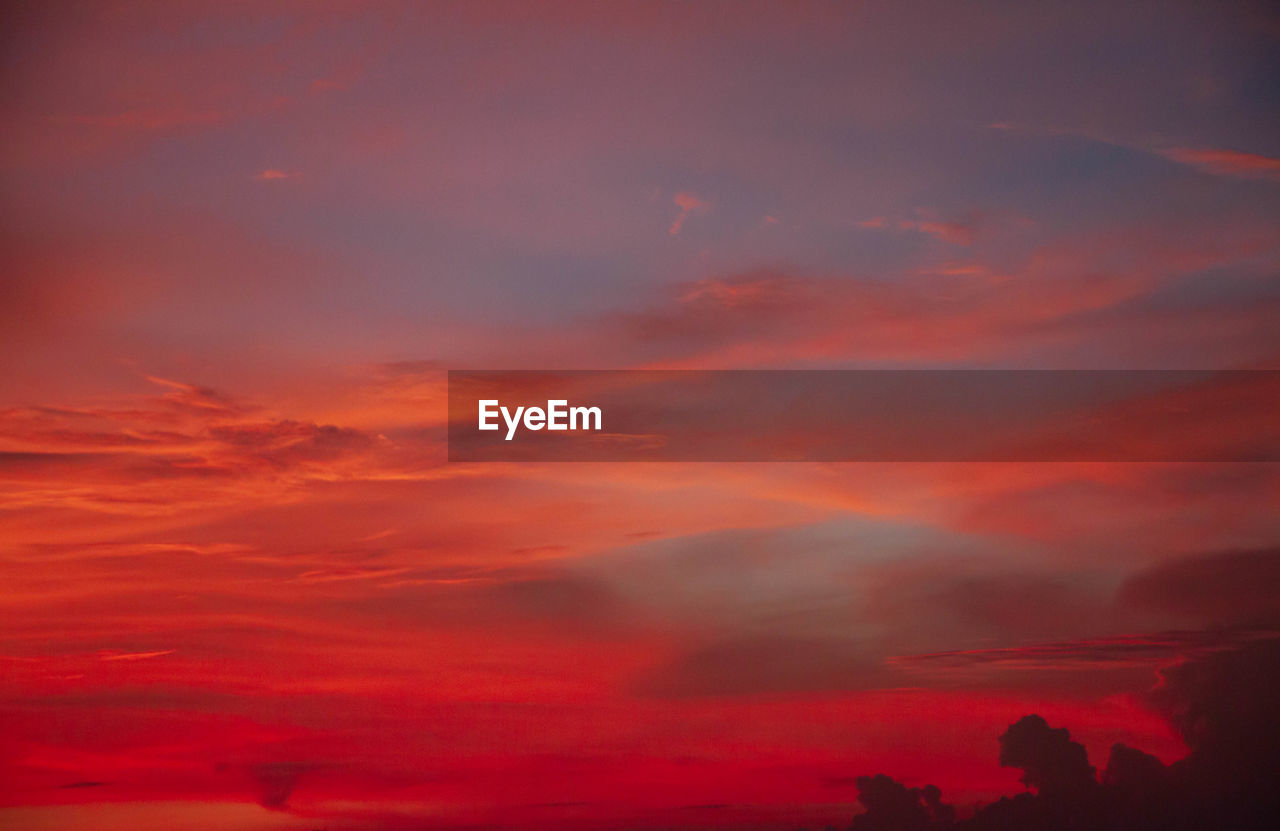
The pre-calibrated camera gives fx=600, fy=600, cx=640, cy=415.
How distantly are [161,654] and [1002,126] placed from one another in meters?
10.3

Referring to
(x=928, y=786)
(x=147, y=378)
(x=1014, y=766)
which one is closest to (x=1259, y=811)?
(x=1014, y=766)

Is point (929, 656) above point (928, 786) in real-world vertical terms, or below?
above

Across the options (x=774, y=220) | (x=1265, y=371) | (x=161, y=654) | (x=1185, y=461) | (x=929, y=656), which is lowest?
(x=929, y=656)

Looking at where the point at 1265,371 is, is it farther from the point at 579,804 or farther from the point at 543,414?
Result: the point at 579,804

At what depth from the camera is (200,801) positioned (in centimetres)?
595

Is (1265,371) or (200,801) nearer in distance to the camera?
(200,801)

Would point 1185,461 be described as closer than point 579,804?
No

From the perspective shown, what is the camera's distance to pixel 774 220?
6.40m

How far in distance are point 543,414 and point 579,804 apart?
13.1ft

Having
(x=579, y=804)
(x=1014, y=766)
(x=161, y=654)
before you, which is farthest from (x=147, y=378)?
(x=1014, y=766)

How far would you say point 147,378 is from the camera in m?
6.09

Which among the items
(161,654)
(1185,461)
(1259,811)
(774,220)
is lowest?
(1259,811)

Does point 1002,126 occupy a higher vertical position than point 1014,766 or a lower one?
higher

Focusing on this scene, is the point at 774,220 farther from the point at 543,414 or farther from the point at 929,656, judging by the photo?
the point at 929,656
